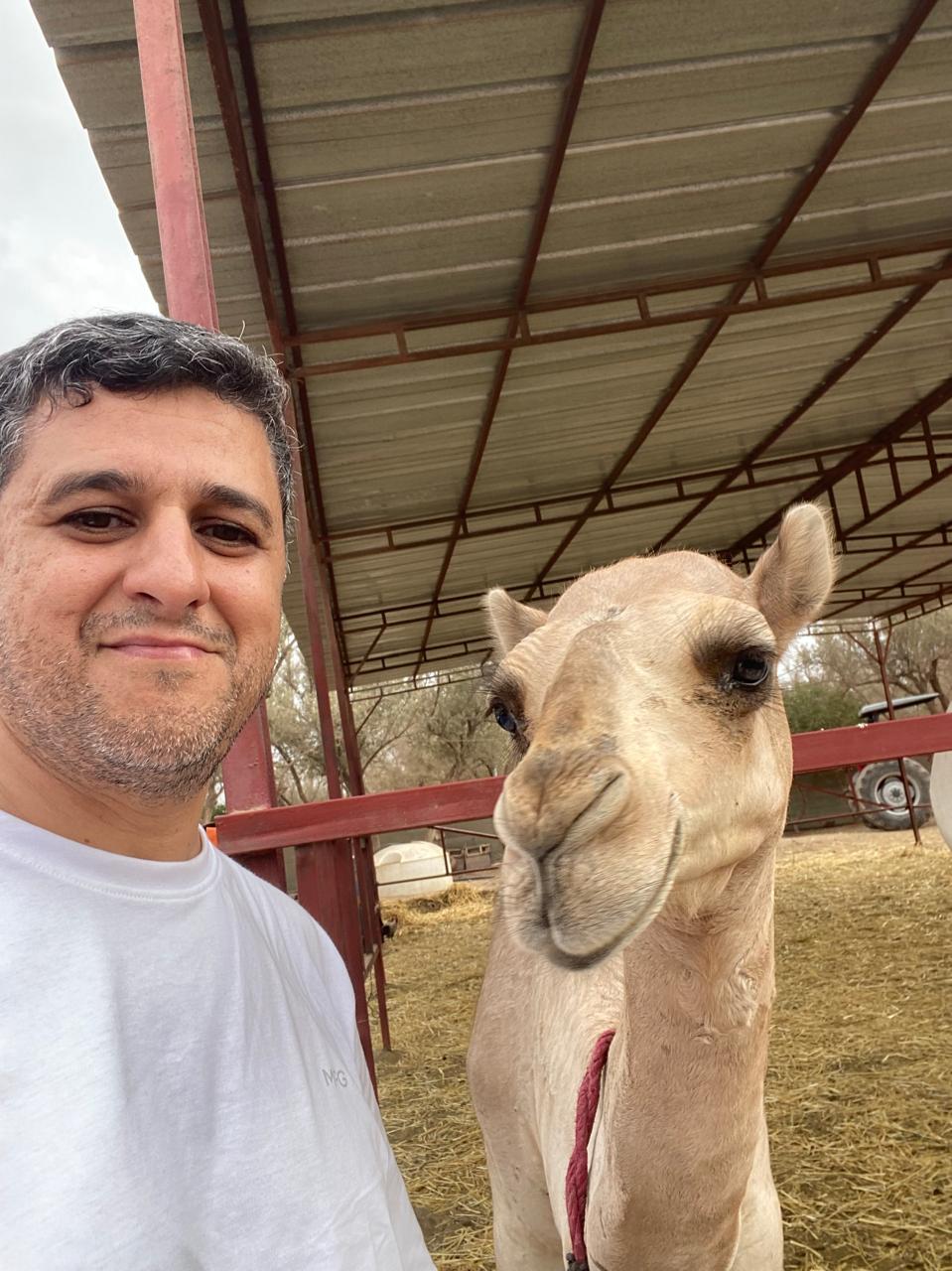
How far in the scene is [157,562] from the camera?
117 centimetres

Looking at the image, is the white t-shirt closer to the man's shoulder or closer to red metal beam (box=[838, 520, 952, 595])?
the man's shoulder

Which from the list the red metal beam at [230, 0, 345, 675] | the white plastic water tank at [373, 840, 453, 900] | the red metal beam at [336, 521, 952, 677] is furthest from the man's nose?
the white plastic water tank at [373, 840, 453, 900]

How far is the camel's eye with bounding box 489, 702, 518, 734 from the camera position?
1756 millimetres

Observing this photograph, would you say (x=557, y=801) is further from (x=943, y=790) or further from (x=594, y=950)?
(x=943, y=790)

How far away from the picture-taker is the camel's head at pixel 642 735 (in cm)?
115

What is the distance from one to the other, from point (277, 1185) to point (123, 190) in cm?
455

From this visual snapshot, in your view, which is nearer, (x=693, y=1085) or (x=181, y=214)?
(x=693, y=1085)

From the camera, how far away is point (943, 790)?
622cm

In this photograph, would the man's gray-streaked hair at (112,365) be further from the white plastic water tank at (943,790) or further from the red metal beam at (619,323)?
the white plastic water tank at (943,790)

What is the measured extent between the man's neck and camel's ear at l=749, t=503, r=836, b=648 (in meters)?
1.30

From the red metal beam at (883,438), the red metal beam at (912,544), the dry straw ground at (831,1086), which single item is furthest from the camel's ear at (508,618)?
the red metal beam at (912,544)

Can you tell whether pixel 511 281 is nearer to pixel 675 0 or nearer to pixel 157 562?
pixel 675 0

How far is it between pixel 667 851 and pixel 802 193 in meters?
5.47

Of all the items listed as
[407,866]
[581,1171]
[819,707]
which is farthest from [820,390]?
[819,707]
